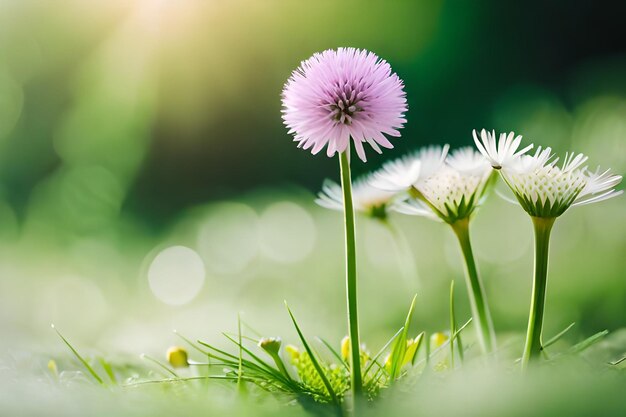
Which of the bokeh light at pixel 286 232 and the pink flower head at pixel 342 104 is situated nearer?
the pink flower head at pixel 342 104

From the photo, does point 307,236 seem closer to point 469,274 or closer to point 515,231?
point 515,231

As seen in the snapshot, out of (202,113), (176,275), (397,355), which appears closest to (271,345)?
(397,355)

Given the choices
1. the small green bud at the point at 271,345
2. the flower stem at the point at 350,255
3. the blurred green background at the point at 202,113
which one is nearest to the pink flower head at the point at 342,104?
the flower stem at the point at 350,255

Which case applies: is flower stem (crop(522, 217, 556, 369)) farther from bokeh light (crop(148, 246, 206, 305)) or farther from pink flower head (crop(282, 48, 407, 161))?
bokeh light (crop(148, 246, 206, 305))

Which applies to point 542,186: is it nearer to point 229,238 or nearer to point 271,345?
point 271,345

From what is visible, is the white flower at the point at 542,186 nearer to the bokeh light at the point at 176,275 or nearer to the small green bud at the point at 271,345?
the small green bud at the point at 271,345

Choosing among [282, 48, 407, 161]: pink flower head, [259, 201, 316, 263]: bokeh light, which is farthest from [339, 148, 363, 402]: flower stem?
[259, 201, 316, 263]: bokeh light
